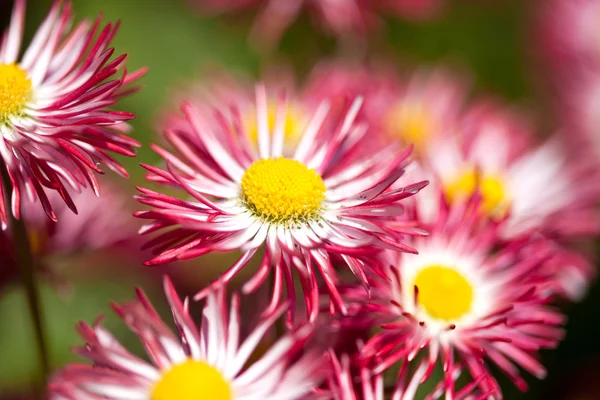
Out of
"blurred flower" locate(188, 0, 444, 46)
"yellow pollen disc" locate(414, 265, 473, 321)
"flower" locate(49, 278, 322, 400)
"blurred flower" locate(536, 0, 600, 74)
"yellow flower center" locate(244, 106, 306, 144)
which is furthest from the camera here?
"blurred flower" locate(536, 0, 600, 74)

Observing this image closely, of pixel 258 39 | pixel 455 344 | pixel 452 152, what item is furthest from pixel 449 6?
pixel 455 344

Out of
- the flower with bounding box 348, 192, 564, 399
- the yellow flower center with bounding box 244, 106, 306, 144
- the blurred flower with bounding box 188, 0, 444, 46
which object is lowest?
the flower with bounding box 348, 192, 564, 399

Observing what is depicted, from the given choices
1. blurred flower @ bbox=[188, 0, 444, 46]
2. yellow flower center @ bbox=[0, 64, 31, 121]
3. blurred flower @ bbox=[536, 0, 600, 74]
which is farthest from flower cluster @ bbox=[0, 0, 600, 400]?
blurred flower @ bbox=[536, 0, 600, 74]

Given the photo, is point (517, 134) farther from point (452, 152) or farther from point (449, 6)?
point (449, 6)

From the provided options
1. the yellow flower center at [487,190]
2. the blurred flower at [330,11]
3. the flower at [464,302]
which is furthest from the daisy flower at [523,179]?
the blurred flower at [330,11]

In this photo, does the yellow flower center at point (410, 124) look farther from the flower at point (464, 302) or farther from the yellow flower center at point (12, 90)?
the yellow flower center at point (12, 90)

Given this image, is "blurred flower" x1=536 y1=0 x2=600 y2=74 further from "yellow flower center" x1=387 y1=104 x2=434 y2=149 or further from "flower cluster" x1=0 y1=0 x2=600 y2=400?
"flower cluster" x1=0 y1=0 x2=600 y2=400
